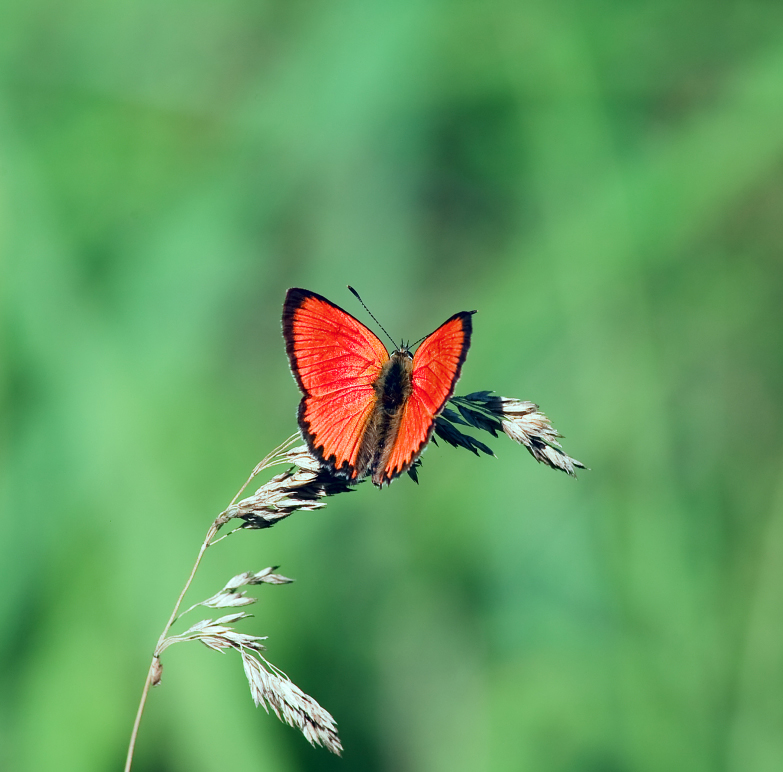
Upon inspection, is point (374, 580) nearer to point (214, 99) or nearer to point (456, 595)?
point (456, 595)

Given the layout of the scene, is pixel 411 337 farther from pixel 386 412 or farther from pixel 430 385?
pixel 430 385

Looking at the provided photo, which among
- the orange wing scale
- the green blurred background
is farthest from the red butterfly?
the green blurred background

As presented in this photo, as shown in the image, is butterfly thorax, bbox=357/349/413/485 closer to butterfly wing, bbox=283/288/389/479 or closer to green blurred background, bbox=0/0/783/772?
butterfly wing, bbox=283/288/389/479

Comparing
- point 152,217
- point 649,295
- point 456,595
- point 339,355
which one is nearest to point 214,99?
point 152,217

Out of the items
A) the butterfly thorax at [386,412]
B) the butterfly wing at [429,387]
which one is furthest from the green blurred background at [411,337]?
the butterfly wing at [429,387]

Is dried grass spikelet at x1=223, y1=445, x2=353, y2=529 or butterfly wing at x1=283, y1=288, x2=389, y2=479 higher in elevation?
butterfly wing at x1=283, y1=288, x2=389, y2=479

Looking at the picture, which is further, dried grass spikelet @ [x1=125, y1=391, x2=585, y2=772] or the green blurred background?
the green blurred background

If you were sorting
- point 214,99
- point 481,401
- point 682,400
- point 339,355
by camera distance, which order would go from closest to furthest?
1. point 481,401
2. point 339,355
3. point 682,400
4. point 214,99
